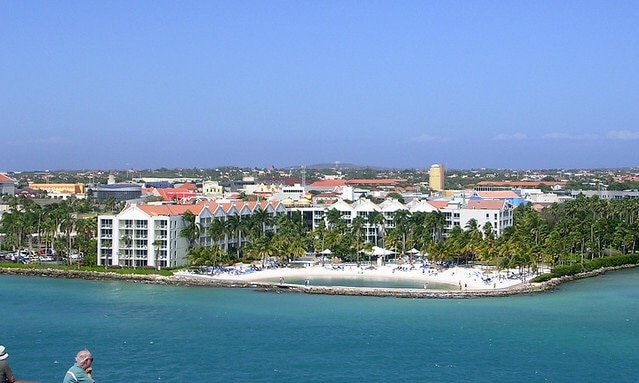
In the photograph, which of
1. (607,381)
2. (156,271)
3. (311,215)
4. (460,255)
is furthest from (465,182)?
(607,381)

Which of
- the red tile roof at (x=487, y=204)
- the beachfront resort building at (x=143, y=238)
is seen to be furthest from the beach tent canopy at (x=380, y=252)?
the beachfront resort building at (x=143, y=238)

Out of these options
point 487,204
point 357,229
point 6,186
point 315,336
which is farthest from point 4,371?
point 6,186

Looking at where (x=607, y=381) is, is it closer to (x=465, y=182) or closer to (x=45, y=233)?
(x=45, y=233)

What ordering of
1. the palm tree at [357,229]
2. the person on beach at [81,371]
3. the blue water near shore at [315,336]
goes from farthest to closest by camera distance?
the palm tree at [357,229], the blue water near shore at [315,336], the person on beach at [81,371]

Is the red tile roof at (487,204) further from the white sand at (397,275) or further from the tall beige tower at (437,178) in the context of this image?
the tall beige tower at (437,178)

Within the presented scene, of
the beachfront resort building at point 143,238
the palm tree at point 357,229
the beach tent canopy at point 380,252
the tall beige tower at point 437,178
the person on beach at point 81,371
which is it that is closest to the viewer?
the person on beach at point 81,371

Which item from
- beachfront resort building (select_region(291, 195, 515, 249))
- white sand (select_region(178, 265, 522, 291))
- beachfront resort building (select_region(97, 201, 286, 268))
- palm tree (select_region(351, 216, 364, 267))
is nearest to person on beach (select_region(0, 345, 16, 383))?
white sand (select_region(178, 265, 522, 291))

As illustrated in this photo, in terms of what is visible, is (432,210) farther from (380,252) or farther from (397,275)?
(397,275)
